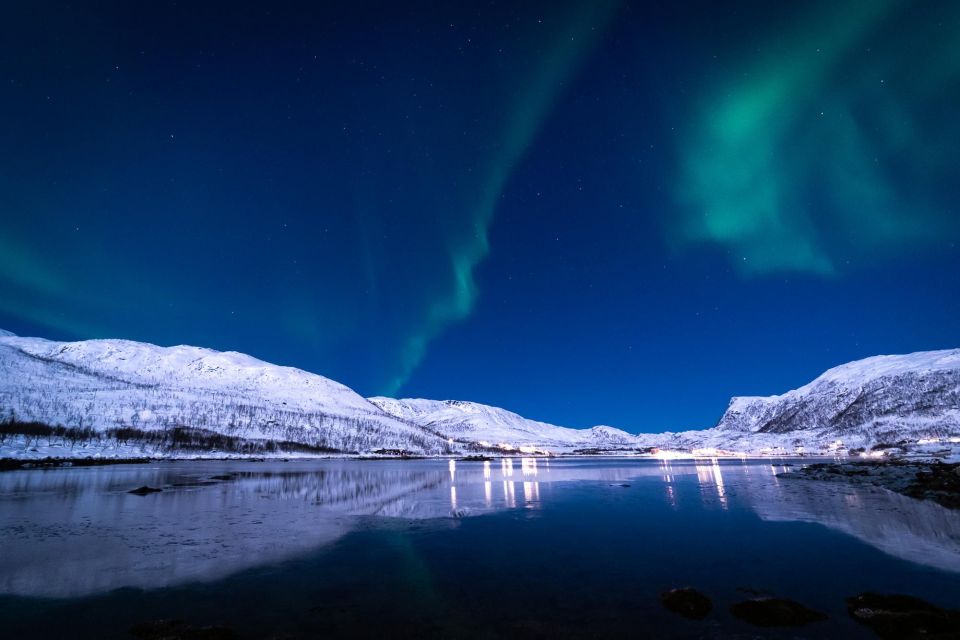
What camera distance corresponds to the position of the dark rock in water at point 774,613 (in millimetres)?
12180

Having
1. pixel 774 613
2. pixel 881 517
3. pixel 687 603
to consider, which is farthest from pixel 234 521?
pixel 881 517

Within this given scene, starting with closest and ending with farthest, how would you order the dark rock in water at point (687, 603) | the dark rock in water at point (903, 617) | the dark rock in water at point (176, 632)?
the dark rock in water at point (176, 632) < the dark rock in water at point (903, 617) < the dark rock in water at point (687, 603)

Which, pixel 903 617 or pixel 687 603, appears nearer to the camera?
pixel 903 617

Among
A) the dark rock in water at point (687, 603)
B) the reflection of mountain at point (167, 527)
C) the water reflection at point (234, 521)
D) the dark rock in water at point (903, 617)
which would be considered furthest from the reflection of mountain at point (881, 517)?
the reflection of mountain at point (167, 527)

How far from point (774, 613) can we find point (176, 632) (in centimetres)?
1493

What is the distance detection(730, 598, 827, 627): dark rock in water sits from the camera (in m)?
12.2

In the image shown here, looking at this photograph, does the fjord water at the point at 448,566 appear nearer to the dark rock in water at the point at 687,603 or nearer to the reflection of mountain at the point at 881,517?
the reflection of mountain at the point at 881,517

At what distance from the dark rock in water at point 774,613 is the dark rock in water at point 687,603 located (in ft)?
2.47

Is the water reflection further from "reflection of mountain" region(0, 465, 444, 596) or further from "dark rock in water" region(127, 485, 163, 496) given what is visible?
"dark rock in water" region(127, 485, 163, 496)

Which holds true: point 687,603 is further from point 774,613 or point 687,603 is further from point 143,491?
point 143,491

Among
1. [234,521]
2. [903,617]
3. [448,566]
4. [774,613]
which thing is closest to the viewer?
[903,617]

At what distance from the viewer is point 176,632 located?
36.7 ft

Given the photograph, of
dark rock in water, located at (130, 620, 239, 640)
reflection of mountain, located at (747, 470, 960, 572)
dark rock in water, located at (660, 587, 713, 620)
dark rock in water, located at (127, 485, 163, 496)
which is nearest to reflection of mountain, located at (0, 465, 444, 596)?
dark rock in water, located at (127, 485, 163, 496)

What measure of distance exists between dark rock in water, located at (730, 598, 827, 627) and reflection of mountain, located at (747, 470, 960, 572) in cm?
912
